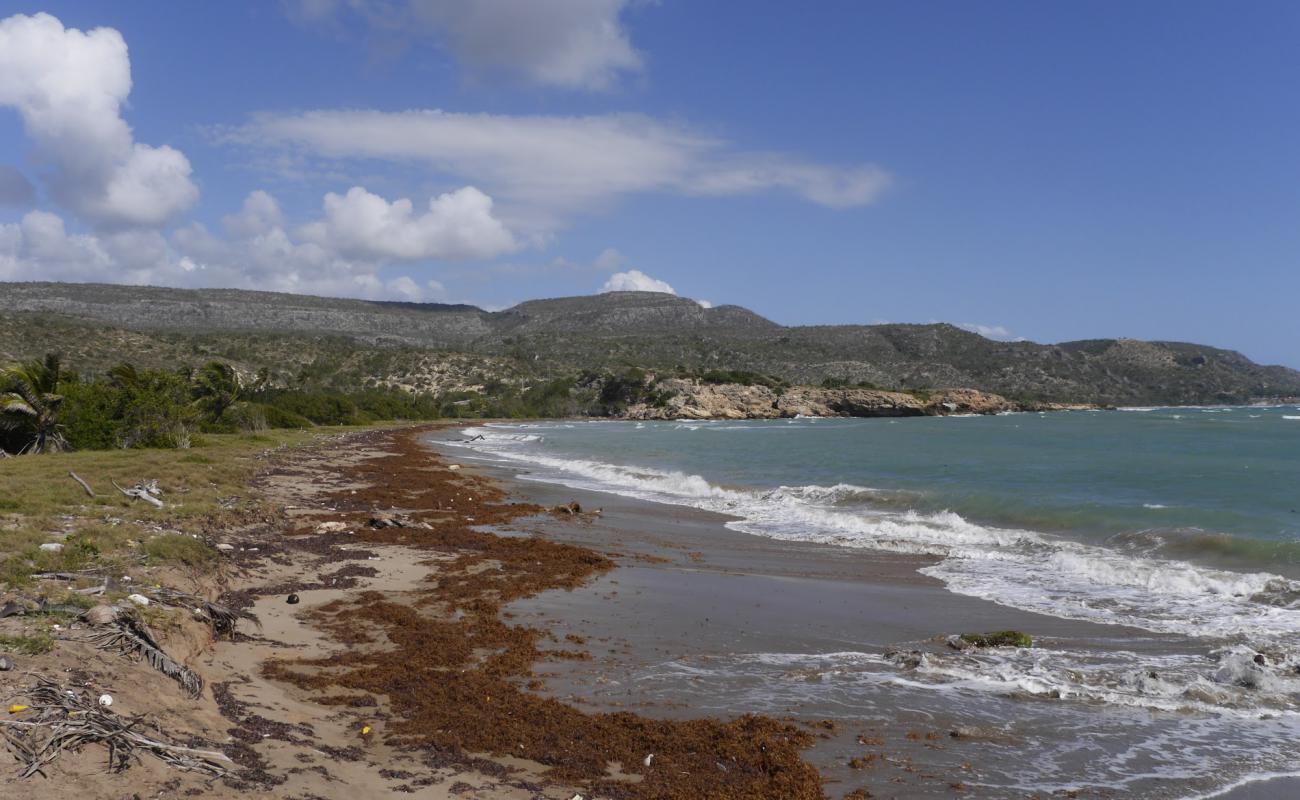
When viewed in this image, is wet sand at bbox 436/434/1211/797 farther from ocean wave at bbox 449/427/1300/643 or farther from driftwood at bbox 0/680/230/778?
driftwood at bbox 0/680/230/778

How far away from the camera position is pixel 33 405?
26531 mm

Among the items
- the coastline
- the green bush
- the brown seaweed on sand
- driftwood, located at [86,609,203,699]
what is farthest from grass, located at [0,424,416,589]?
the green bush

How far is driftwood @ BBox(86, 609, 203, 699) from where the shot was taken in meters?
6.41

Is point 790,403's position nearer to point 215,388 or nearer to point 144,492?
point 215,388

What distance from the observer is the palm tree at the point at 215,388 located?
39.4m

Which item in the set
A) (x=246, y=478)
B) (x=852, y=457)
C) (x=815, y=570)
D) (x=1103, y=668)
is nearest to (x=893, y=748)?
(x=1103, y=668)

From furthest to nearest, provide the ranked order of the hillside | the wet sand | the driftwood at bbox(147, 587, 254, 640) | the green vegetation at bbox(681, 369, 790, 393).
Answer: the green vegetation at bbox(681, 369, 790, 393) < the hillside < the driftwood at bbox(147, 587, 254, 640) < the wet sand

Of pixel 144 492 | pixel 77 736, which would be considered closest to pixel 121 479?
pixel 144 492

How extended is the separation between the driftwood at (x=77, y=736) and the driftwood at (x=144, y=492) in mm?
9581

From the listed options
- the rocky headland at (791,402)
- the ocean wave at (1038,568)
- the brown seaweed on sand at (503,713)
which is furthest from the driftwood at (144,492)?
the rocky headland at (791,402)

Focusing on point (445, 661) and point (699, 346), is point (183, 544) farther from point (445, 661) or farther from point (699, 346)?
point (699, 346)

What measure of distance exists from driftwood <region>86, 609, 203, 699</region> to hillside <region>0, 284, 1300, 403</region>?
→ 84.6 m

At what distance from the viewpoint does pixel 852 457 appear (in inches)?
1535

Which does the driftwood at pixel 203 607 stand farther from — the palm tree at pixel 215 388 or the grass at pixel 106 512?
the palm tree at pixel 215 388
